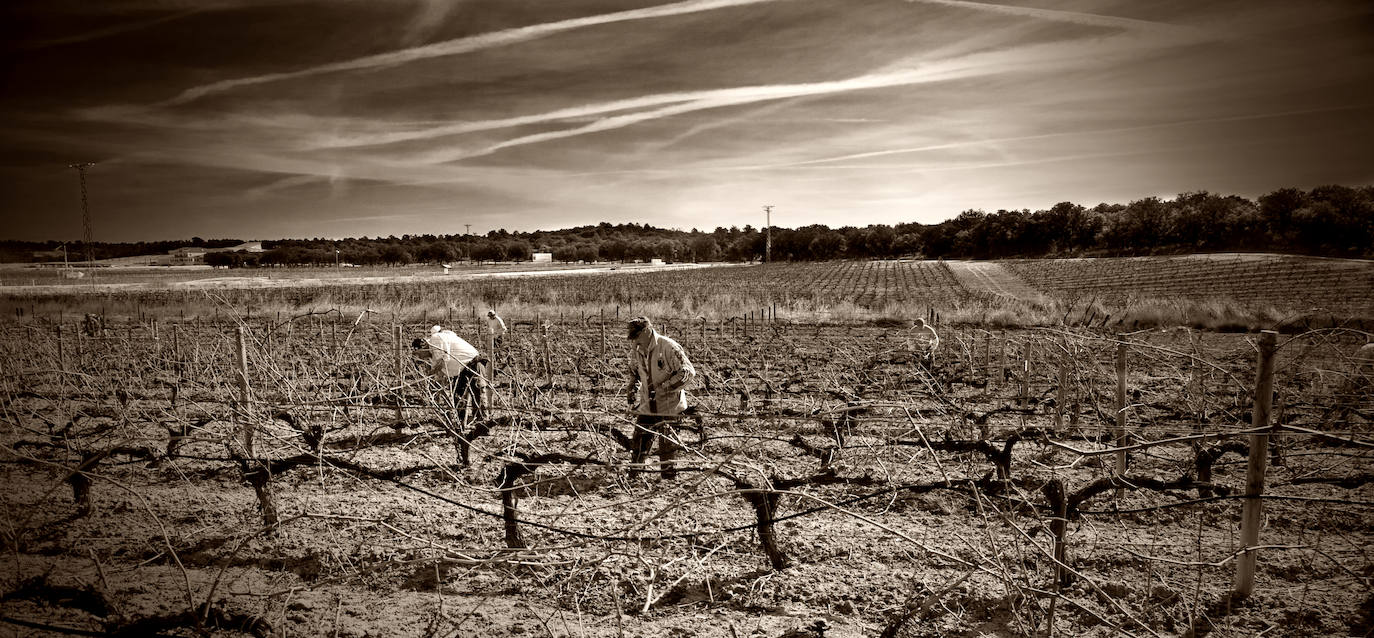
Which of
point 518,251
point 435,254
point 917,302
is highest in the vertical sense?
point 518,251

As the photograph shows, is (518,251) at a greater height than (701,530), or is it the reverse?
(518,251)

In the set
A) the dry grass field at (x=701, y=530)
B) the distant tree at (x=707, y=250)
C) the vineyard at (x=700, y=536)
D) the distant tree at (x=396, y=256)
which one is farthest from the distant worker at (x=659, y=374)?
the distant tree at (x=707, y=250)

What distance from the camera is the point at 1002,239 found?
90.2 metres

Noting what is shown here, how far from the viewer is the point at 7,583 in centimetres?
375

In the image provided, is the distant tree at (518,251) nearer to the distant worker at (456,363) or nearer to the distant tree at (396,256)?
the distant tree at (396,256)

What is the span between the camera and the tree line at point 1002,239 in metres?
50.4

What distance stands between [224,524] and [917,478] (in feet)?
20.6

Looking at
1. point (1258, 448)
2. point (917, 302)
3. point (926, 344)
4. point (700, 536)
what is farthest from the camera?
point (917, 302)

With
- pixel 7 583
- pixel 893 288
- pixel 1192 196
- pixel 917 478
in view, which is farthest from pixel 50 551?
pixel 1192 196

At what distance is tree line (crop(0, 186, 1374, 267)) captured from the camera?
50.4 meters

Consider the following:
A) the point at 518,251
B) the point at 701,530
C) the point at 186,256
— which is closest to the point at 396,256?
the point at 518,251

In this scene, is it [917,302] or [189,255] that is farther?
[189,255]

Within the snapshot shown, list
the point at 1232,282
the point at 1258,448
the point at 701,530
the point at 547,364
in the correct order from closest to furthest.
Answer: the point at 1258,448, the point at 701,530, the point at 547,364, the point at 1232,282

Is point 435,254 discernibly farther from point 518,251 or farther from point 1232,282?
point 1232,282
